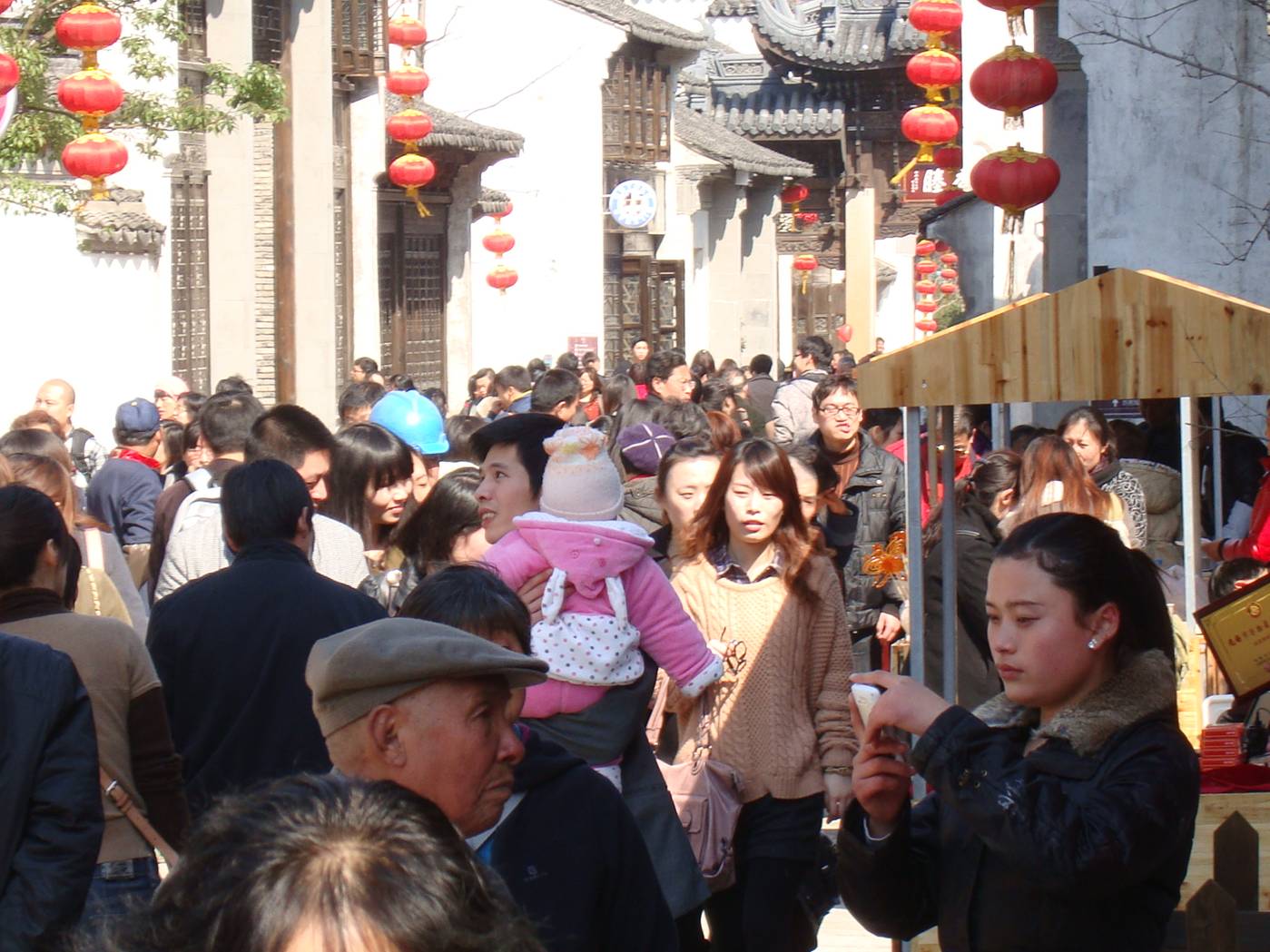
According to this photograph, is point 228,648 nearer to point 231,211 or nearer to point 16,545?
point 16,545

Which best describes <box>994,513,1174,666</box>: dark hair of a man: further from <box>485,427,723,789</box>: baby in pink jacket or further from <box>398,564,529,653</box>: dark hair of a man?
<box>485,427,723,789</box>: baby in pink jacket

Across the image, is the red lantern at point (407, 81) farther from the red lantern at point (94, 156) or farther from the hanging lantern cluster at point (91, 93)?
the red lantern at point (94, 156)

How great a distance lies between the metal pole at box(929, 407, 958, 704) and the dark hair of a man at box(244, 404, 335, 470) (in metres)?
2.03

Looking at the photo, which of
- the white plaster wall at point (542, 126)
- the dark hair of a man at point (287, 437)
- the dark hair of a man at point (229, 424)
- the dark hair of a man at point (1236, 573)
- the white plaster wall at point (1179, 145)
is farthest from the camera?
the white plaster wall at point (542, 126)

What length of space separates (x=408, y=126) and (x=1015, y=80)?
10603mm

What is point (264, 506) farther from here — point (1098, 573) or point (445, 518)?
point (1098, 573)

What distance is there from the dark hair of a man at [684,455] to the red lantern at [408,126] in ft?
45.6

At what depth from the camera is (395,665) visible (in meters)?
2.47

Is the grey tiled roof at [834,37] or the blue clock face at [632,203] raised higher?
the grey tiled roof at [834,37]

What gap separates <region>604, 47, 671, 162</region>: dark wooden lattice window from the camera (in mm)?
30719

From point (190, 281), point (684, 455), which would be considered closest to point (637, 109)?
point (190, 281)

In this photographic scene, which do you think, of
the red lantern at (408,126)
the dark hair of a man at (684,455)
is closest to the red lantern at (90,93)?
the dark hair of a man at (684,455)

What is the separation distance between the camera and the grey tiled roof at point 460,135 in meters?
22.1

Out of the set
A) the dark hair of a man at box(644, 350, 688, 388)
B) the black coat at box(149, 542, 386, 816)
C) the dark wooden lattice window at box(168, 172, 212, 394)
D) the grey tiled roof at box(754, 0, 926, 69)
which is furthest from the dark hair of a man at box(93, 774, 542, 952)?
the grey tiled roof at box(754, 0, 926, 69)
